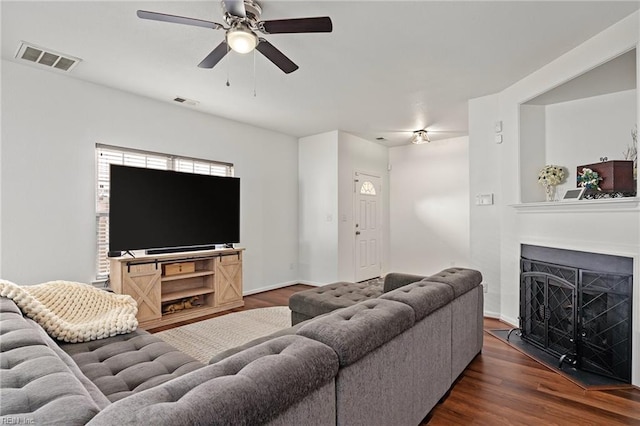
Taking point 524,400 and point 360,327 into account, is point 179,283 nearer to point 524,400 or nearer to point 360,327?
point 360,327

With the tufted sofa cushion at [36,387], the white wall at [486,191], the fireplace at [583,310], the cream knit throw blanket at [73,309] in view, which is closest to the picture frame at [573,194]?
the fireplace at [583,310]

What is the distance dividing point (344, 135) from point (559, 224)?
3523 mm

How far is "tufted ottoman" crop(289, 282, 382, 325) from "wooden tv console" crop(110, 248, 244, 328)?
1512mm

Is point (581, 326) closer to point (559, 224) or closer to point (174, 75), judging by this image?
point (559, 224)

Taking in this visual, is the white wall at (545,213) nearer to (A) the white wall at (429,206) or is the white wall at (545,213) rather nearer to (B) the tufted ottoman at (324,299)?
(B) the tufted ottoman at (324,299)

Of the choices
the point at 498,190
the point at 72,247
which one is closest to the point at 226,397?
the point at 72,247

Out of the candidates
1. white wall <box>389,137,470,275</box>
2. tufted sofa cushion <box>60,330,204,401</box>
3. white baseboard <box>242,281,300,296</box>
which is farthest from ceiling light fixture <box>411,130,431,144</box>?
tufted sofa cushion <box>60,330,204,401</box>

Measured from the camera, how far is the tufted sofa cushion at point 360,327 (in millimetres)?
1233

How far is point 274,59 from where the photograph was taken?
2.49 m

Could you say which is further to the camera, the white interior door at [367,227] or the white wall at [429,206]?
the white interior door at [367,227]

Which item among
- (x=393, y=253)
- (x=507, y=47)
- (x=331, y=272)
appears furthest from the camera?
(x=393, y=253)

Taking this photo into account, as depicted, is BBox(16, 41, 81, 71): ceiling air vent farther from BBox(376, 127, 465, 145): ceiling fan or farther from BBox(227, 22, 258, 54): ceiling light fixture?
BBox(376, 127, 465, 145): ceiling fan

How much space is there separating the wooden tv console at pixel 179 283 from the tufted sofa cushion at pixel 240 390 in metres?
2.91

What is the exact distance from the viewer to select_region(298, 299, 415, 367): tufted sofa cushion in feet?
4.05
